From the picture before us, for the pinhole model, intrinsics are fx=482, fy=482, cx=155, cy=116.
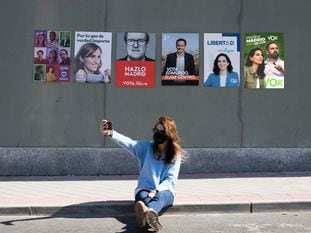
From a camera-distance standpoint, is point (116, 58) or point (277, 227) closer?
point (277, 227)

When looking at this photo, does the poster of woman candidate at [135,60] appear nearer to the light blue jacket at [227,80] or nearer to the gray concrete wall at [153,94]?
the gray concrete wall at [153,94]

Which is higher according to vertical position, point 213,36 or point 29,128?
point 213,36

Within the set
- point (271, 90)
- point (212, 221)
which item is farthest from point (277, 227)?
point (271, 90)

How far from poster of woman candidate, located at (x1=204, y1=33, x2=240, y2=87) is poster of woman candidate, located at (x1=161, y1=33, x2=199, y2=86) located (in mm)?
233

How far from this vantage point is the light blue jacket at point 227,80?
33.1 ft

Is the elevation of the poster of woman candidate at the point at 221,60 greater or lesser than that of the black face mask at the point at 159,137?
greater

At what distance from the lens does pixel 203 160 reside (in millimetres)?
9938

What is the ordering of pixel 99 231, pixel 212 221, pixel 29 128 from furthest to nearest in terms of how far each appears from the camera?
pixel 29 128 < pixel 212 221 < pixel 99 231

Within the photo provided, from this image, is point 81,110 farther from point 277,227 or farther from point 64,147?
point 277,227

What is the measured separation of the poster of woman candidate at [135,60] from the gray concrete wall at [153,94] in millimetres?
135

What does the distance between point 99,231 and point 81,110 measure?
4.17m

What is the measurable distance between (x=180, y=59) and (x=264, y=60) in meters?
1.79

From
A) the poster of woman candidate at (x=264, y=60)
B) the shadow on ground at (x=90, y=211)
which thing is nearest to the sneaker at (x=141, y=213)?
the shadow on ground at (x=90, y=211)

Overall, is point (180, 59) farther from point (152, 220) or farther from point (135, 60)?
point (152, 220)
